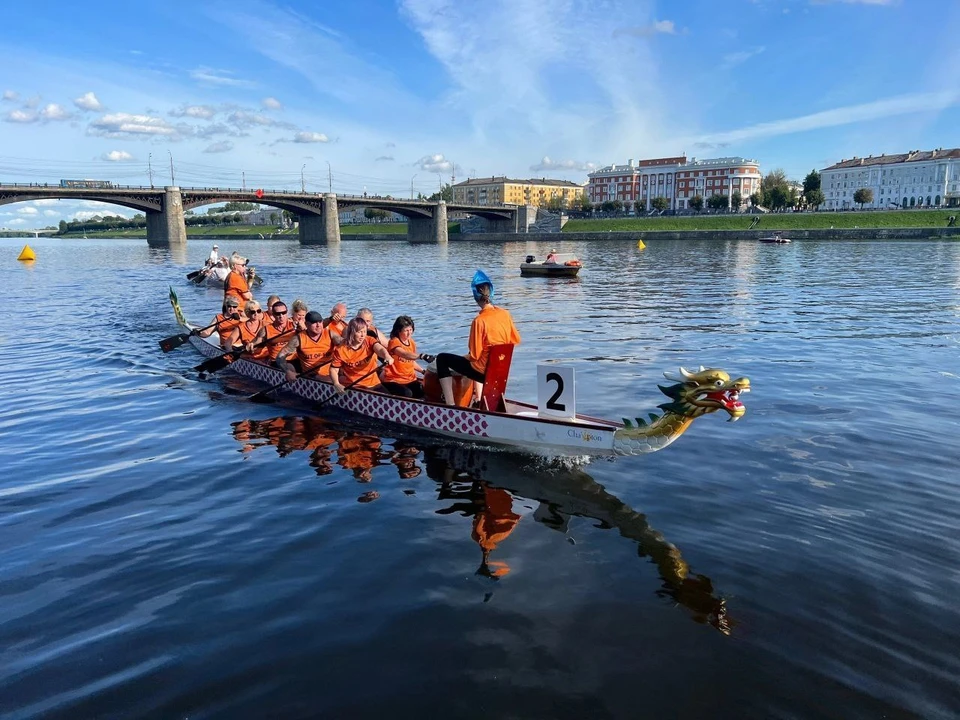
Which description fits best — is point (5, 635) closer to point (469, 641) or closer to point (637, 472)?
point (469, 641)

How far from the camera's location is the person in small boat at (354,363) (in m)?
11.3

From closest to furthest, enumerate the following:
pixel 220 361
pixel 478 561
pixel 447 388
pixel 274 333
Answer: pixel 478 561 < pixel 447 388 < pixel 274 333 < pixel 220 361

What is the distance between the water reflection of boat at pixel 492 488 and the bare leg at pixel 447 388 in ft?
2.50

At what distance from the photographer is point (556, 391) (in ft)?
28.9

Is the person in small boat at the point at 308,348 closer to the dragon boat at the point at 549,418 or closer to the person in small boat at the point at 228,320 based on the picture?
the dragon boat at the point at 549,418

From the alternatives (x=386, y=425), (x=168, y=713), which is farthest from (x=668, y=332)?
(x=168, y=713)

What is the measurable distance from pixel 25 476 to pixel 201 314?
1837cm

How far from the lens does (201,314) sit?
26.3 metres

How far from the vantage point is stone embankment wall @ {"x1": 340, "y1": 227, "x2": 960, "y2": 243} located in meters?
79.4

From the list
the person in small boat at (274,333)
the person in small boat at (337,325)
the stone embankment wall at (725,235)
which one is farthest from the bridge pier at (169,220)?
the person in small boat at (337,325)

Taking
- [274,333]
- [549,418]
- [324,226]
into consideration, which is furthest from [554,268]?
[324,226]

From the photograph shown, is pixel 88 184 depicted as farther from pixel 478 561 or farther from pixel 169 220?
pixel 478 561

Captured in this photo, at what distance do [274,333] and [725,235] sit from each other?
93.1 m

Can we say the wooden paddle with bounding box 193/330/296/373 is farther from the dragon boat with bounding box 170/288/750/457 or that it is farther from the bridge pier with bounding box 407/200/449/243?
the bridge pier with bounding box 407/200/449/243
